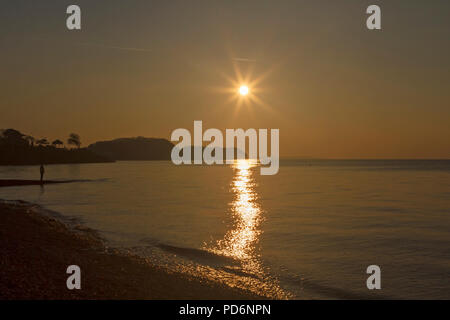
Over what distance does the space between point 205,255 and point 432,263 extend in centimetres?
1039

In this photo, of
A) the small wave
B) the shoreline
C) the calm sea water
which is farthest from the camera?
the small wave

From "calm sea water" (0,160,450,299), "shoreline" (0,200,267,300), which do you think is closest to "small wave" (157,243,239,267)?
"calm sea water" (0,160,450,299)

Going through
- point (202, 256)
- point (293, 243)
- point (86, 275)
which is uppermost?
point (293, 243)

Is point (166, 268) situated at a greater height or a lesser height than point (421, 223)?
lesser

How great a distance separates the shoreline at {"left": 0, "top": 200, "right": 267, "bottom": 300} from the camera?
9320 mm

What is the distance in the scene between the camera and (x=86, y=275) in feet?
36.8

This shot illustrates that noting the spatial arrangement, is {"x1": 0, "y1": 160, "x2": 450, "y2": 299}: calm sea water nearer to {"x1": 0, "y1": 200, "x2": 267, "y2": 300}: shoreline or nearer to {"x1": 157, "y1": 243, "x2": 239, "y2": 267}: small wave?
{"x1": 157, "y1": 243, "x2": 239, "y2": 267}: small wave

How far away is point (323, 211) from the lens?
112 feet

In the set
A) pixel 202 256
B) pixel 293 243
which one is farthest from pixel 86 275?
pixel 293 243

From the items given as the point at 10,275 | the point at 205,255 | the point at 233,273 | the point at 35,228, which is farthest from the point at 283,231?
the point at 10,275

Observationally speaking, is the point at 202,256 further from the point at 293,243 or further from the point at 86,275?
the point at 86,275

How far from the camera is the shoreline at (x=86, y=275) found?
932 centimetres
